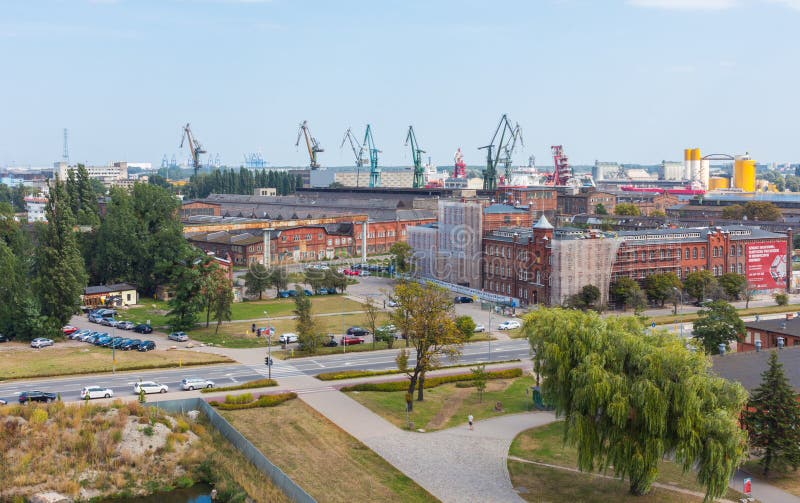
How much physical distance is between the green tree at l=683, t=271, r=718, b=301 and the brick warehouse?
1.66 meters

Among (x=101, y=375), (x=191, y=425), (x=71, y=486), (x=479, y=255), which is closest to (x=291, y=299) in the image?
(x=479, y=255)

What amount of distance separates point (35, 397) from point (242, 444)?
1039cm

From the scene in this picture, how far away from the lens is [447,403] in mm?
35750

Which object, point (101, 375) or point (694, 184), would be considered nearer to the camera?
point (101, 375)

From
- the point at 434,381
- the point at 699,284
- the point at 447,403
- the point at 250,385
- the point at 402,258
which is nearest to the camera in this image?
the point at 447,403

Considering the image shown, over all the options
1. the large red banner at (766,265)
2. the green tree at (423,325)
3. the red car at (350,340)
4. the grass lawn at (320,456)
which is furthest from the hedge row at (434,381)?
the large red banner at (766,265)

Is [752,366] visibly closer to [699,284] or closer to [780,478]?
[780,478]

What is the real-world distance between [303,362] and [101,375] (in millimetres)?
9727

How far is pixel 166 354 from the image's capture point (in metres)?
44.0

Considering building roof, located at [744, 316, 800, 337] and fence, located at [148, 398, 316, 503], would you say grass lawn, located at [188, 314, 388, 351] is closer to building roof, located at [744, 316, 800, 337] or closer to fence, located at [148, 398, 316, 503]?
fence, located at [148, 398, 316, 503]

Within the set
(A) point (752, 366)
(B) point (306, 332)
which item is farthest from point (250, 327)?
(A) point (752, 366)

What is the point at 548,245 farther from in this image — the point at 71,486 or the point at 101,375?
the point at 71,486

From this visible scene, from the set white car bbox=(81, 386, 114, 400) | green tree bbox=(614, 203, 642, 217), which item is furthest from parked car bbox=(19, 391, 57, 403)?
green tree bbox=(614, 203, 642, 217)

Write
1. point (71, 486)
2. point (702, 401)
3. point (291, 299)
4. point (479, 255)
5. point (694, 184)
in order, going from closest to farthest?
point (702, 401)
point (71, 486)
point (291, 299)
point (479, 255)
point (694, 184)
